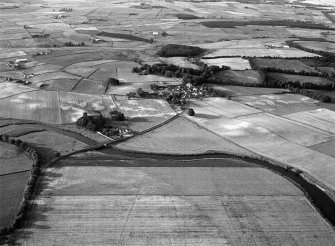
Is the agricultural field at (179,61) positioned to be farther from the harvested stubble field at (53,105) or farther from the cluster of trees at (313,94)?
the harvested stubble field at (53,105)

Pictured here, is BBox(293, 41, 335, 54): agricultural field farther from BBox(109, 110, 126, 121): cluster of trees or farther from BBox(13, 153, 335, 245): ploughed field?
BBox(13, 153, 335, 245): ploughed field

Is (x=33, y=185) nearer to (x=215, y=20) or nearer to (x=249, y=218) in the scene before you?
(x=249, y=218)

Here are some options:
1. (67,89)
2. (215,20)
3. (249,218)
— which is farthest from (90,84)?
(215,20)

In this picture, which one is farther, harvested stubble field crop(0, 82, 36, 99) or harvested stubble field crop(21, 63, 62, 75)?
harvested stubble field crop(21, 63, 62, 75)

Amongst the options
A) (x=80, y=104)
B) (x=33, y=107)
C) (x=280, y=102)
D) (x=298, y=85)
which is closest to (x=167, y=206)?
(x=80, y=104)

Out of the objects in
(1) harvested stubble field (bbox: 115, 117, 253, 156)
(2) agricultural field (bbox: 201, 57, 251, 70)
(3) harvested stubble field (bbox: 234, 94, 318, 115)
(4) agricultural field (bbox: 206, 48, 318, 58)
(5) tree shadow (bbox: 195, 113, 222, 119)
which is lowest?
(1) harvested stubble field (bbox: 115, 117, 253, 156)

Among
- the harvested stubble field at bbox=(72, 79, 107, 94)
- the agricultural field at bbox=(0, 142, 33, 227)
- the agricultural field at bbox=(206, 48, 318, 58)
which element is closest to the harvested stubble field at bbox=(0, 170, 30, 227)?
the agricultural field at bbox=(0, 142, 33, 227)
